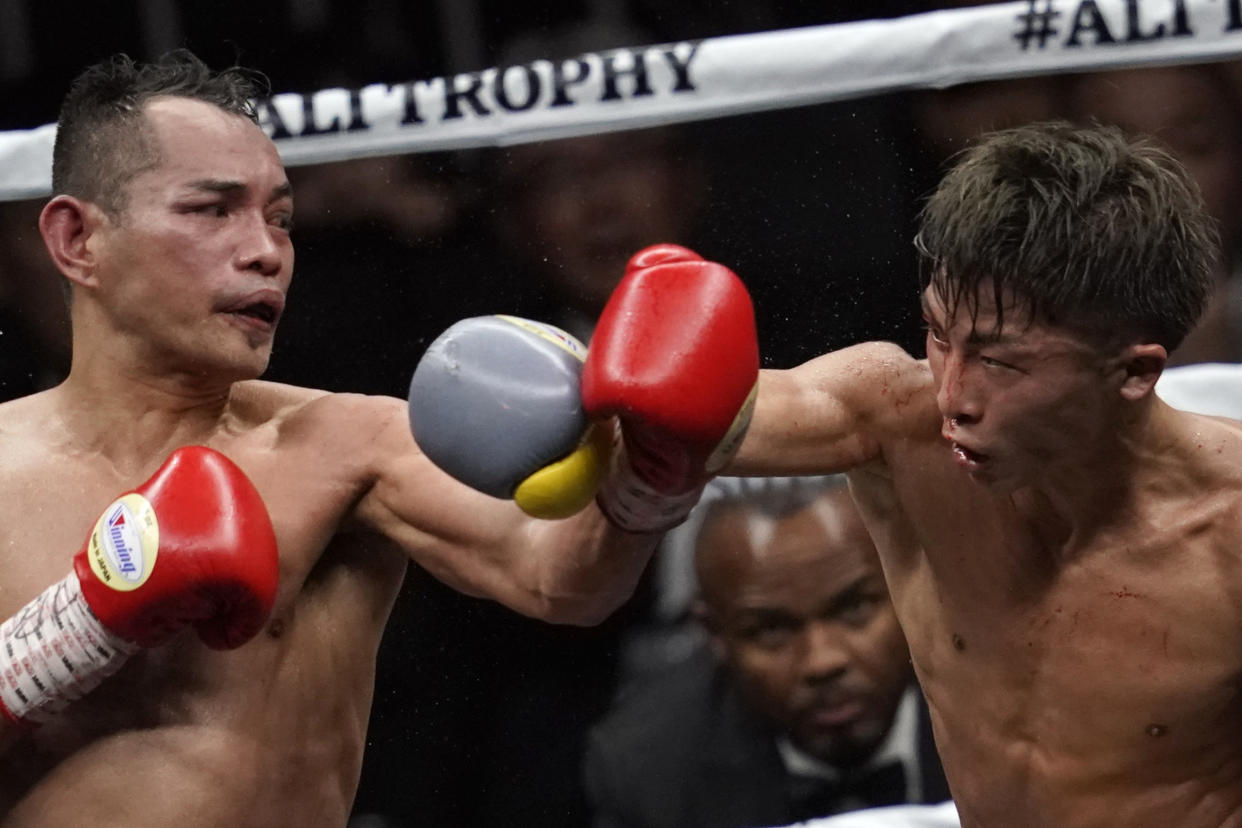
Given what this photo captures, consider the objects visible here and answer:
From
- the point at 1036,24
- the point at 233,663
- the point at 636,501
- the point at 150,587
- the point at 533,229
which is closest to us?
the point at 636,501

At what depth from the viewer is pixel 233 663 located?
1705 millimetres

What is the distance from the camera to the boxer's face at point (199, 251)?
68.7 inches

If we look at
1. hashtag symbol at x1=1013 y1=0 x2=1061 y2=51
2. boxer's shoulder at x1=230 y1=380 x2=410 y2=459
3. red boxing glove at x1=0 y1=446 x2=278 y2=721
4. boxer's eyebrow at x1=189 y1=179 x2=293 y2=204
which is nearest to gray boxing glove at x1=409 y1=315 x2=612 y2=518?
red boxing glove at x1=0 y1=446 x2=278 y2=721

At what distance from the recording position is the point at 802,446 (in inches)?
64.5

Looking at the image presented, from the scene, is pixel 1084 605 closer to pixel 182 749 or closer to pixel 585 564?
pixel 585 564

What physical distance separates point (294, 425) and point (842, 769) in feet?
3.27

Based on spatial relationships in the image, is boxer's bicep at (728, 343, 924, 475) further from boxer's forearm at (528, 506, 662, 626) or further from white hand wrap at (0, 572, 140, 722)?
white hand wrap at (0, 572, 140, 722)

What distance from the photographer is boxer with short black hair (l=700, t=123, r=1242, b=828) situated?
5.10ft

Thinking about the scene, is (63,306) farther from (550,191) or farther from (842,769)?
(842,769)

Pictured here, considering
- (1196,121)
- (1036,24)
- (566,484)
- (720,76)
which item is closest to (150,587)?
(566,484)

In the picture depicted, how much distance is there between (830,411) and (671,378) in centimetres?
44

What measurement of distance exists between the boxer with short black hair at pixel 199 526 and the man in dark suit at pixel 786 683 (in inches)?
23.4

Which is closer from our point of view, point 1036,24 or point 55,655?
point 55,655

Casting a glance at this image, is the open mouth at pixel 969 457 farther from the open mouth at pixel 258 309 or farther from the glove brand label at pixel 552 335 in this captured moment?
the open mouth at pixel 258 309
